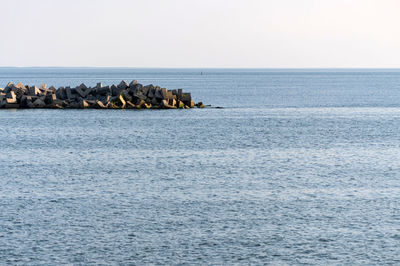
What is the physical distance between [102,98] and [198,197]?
47590 mm

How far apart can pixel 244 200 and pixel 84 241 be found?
6971 mm

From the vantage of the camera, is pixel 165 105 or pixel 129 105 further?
pixel 165 105

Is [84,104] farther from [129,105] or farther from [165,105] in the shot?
[165,105]

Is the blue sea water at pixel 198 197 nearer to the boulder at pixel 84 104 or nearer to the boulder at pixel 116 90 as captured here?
the boulder at pixel 84 104

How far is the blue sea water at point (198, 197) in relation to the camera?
606 inches

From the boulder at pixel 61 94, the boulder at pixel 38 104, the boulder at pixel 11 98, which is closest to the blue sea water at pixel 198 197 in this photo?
the boulder at pixel 38 104

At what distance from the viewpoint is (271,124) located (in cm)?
5266

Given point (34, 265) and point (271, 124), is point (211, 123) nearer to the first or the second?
point (271, 124)

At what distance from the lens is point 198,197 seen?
71.6ft

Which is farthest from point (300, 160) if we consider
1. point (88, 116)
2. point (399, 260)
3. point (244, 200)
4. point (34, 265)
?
point (88, 116)

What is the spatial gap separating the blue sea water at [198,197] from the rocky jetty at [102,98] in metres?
20.4

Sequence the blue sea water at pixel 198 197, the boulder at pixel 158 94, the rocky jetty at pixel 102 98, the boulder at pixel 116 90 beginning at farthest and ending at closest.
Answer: the boulder at pixel 116 90 < the boulder at pixel 158 94 < the rocky jetty at pixel 102 98 < the blue sea water at pixel 198 197

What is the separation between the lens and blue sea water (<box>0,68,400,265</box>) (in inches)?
606

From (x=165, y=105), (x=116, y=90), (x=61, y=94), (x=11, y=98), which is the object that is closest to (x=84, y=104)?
(x=116, y=90)
